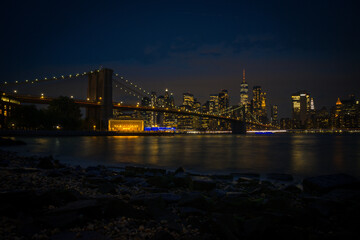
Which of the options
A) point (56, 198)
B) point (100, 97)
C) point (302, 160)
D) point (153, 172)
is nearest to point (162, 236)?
point (56, 198)

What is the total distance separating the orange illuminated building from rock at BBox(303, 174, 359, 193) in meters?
57.9

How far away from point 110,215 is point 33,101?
2093 inches

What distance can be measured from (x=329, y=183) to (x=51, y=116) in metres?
50.7

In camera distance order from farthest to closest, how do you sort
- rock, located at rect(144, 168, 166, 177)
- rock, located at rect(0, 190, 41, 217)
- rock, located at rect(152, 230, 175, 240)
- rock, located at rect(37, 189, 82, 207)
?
rock, located at rect(144, 168, 166, 177) < rock, located at rect(37, 189, 82, 207) < rock, located at rect(0, 190, 41, 217) < rock, located at rect(152, 230, 175, 240)

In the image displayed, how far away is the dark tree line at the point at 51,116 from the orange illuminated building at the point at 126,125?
10013 millimetres

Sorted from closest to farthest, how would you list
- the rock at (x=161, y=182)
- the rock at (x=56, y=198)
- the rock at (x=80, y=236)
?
the rock at (x=80, y=236), the rock at (x=56, y=198), the rock at (x=161, y=182)

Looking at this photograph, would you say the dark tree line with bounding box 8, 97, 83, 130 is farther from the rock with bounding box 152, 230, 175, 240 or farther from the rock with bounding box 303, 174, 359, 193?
the rock with bounding box 152, 230, 175, 240

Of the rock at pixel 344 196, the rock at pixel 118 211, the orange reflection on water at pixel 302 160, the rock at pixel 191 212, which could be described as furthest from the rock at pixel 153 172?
the orange reflection on water at pixel 302 160

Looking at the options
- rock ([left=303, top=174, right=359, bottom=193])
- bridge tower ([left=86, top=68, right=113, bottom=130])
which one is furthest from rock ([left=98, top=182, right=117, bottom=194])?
bridge tower ([left=86, top=68, right=113, bottom=130])

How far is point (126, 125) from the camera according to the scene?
67.5 meters

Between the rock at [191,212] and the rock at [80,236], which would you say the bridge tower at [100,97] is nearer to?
the rock at [191,212]

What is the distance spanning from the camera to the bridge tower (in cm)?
5225

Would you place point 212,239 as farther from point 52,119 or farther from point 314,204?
point 52,119

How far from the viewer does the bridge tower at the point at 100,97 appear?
171 feet
